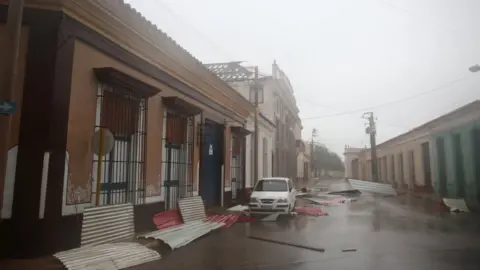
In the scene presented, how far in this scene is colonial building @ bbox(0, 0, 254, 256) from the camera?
22.9 ft

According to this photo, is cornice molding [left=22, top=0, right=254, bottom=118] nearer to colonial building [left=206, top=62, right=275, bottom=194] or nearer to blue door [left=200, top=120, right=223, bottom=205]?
blue door [left=200, top=120, right=223, bottom=205]

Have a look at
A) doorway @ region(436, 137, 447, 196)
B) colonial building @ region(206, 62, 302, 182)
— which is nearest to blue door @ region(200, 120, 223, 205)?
colonial building @ region(206, 62, 302, 182)

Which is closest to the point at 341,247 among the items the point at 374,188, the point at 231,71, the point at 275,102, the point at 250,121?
the point at 250,121

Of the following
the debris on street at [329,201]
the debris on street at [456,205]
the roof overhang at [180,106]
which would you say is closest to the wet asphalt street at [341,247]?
the debris on street at [456,205]

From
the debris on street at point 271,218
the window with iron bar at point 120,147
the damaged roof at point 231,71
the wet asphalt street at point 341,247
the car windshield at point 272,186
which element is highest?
the damaged roof at point 231,71

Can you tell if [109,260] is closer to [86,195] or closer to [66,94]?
[86,195]

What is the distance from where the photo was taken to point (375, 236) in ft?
34.1

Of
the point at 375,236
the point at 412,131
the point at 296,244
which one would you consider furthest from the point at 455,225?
the point at 412,131

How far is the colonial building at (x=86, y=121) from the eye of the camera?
275 inches

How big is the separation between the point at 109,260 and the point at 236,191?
43.9 ft

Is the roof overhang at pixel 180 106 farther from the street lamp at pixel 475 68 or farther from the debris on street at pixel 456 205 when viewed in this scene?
the debris on street at pixel 456 205

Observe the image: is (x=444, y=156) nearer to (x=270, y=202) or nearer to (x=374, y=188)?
(x=374, y=188)

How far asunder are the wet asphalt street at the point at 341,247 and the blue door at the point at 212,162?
3.36m

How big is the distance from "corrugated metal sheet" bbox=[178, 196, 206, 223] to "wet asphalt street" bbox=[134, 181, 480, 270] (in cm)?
133
